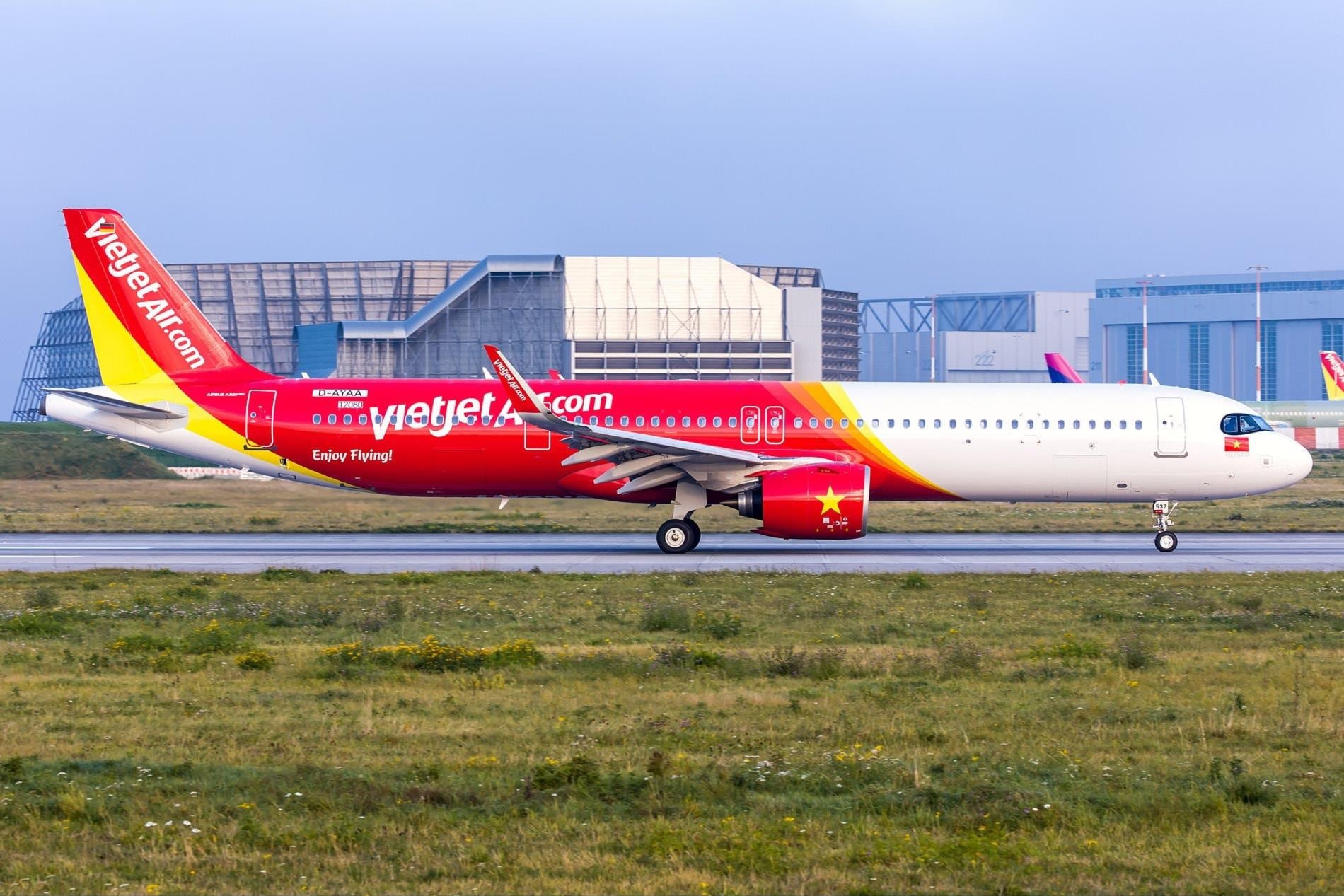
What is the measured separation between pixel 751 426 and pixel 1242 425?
33.4 ft

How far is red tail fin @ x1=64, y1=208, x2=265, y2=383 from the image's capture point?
29.8 meters

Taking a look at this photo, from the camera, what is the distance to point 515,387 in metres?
27.3

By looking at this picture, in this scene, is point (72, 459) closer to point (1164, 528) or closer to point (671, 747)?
point (1164, 528)

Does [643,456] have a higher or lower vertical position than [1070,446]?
lower

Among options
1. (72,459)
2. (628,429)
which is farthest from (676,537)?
(72,459)

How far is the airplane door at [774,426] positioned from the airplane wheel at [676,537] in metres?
2.40

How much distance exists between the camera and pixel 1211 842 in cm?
A: 838

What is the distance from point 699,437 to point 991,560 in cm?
621

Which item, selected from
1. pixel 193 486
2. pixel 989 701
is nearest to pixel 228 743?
pixel 989 701

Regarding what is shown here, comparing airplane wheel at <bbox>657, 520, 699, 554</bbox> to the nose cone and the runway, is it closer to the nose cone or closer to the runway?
the runway

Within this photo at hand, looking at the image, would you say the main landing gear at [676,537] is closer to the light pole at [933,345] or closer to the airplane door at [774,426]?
the airplane door at [774,426]

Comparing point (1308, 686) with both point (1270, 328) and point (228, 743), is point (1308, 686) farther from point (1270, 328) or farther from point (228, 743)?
point (1270, 328)

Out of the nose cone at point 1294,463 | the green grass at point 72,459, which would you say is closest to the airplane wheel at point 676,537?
the nose cone at point 1294,463

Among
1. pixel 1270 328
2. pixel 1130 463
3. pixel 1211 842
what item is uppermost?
pixel 1270 328
